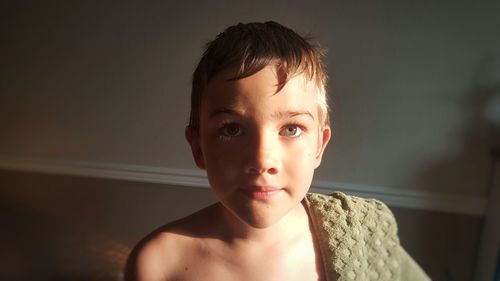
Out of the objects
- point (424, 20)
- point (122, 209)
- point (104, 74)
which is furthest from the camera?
point (122, 209)

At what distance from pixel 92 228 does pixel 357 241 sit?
101 cm

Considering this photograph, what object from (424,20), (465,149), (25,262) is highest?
(424,20)

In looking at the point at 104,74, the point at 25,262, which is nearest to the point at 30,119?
the point at 104,74

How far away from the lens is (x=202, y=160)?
1.59 feet

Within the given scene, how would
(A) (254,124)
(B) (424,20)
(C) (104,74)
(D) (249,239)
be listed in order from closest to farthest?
(A) (254,124) < (D) (249,239) < (B) (424,20) < (C) (104,74)

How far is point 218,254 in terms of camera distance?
52 centimetres

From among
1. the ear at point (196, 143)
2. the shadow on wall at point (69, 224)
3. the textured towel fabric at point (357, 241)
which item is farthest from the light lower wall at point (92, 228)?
the ear at point (196, 143)

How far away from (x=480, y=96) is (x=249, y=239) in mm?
862

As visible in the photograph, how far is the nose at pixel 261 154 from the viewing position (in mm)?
412

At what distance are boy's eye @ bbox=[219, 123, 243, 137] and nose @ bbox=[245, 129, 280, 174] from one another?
0.02m

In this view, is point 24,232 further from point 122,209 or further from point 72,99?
point 72,99

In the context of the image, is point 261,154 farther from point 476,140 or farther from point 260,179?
point 476,140

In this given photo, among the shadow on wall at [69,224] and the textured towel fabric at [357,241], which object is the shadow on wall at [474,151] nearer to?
the textured towel fabric at [357,241]

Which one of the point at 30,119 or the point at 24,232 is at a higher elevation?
the point at 30,119
